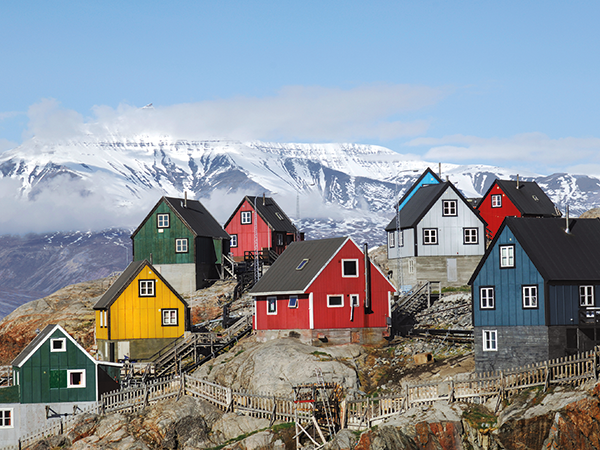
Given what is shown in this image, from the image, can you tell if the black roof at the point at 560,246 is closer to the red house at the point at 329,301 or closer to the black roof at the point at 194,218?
the red house at the point at 329,301

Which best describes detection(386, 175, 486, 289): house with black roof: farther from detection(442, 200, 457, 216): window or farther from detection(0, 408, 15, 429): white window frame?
detection(0, 408, 15, 429): white window frame

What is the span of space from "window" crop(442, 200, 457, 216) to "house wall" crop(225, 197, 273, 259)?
74.3 ft

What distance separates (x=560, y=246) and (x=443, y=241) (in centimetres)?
2438

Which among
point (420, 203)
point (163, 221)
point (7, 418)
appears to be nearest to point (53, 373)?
point (7, 418)

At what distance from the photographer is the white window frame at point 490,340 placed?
52.8 meters

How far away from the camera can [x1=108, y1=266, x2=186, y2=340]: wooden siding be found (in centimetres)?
6750

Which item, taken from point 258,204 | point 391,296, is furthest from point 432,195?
point 258,204

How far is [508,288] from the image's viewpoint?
53.1 meters

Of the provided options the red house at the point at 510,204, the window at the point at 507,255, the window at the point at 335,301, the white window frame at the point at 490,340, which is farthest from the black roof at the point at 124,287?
the red house at the point at 510,204

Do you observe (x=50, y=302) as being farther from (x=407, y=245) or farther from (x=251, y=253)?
(x=407, y=245)

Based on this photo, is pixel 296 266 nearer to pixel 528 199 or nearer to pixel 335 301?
pixel 335 301

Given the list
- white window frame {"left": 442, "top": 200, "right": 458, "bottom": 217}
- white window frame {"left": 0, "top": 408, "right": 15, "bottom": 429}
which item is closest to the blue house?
white window frame {"left": 442, "top": 200, "right": 458, "bottom": 217}

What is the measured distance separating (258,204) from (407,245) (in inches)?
946

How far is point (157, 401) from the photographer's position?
5425 centimetres
